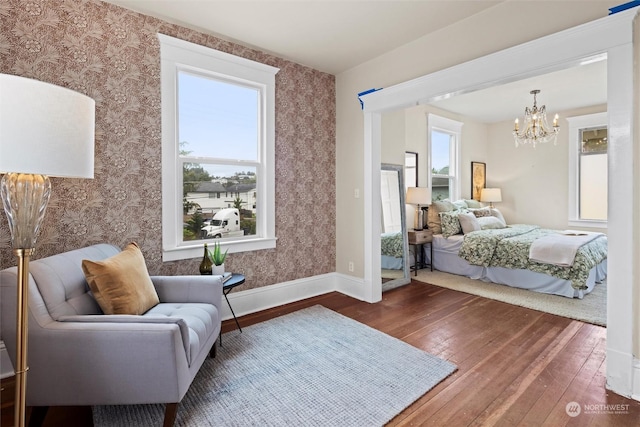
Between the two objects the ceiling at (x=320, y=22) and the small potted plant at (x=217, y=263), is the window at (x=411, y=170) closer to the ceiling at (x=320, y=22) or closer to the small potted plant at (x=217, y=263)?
the ceiling at (x=320, y=22)

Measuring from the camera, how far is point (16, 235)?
1.28m

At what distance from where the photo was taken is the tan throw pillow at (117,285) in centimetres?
172

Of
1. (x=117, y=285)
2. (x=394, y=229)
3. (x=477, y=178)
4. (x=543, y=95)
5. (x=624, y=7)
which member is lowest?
(x=117, y=285)

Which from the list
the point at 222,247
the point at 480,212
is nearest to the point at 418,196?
the point at 480,212

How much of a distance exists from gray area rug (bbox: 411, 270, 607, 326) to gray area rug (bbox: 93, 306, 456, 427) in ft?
5.87

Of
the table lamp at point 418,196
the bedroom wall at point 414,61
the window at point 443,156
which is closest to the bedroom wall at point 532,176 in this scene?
the window at point 443,156

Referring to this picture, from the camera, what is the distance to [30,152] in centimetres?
115

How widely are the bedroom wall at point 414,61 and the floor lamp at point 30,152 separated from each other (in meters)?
2.70

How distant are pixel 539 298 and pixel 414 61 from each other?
295 centimetres

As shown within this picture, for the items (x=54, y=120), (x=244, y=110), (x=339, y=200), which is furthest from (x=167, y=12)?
(x=339, y=200)

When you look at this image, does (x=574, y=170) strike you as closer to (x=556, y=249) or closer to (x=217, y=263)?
(x=556, y=249)

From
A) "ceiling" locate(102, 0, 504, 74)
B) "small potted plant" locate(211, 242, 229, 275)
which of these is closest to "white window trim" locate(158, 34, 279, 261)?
"ceiling" locate(102, 0, 504, 74)

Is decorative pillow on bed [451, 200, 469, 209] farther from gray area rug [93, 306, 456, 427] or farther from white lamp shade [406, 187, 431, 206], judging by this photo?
gray area rug [93, 306, 456, 427]

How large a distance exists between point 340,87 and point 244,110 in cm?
128
